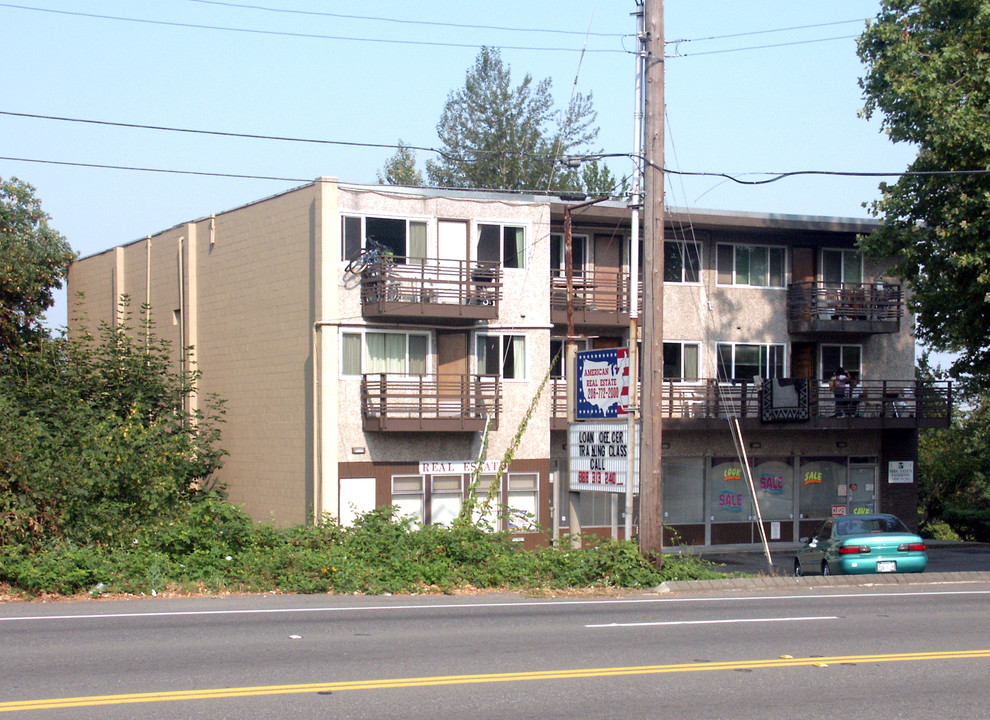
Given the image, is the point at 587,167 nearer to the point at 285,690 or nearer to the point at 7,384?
the point at 7,384

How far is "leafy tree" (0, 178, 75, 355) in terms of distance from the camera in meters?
34.2

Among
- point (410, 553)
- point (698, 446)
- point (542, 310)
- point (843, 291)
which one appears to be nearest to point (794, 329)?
point (843, 291)

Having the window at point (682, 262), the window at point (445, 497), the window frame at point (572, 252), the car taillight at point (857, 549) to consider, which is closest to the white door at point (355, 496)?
the window at point (445, 497)

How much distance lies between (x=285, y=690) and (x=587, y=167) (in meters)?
48.3

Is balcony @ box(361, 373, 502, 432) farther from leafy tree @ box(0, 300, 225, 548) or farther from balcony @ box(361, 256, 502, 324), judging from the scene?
leafy tree @ box(0, 300, 225, 548)

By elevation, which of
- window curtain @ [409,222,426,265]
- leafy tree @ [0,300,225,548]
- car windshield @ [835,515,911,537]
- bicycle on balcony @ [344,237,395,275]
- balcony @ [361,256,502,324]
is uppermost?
window curtain @ [409,222,426,265]

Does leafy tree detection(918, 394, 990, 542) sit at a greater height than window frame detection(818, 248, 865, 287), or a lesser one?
lesser

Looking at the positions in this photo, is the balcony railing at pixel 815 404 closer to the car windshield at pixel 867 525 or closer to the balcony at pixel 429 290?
the balcony at pixel 429 290

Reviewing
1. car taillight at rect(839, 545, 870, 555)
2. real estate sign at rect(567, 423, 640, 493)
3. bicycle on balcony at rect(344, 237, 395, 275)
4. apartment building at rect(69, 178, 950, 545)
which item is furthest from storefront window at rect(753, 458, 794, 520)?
bicycle on balcony at rect(344, 237, 395, 275)

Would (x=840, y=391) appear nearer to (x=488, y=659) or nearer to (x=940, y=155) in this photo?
(x=940, y=155)

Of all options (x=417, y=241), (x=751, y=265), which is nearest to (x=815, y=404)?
(x=751, y=265)

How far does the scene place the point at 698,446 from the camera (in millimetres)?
31844

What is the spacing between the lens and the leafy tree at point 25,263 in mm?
34219

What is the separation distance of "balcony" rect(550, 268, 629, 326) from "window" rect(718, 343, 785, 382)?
4085mm
